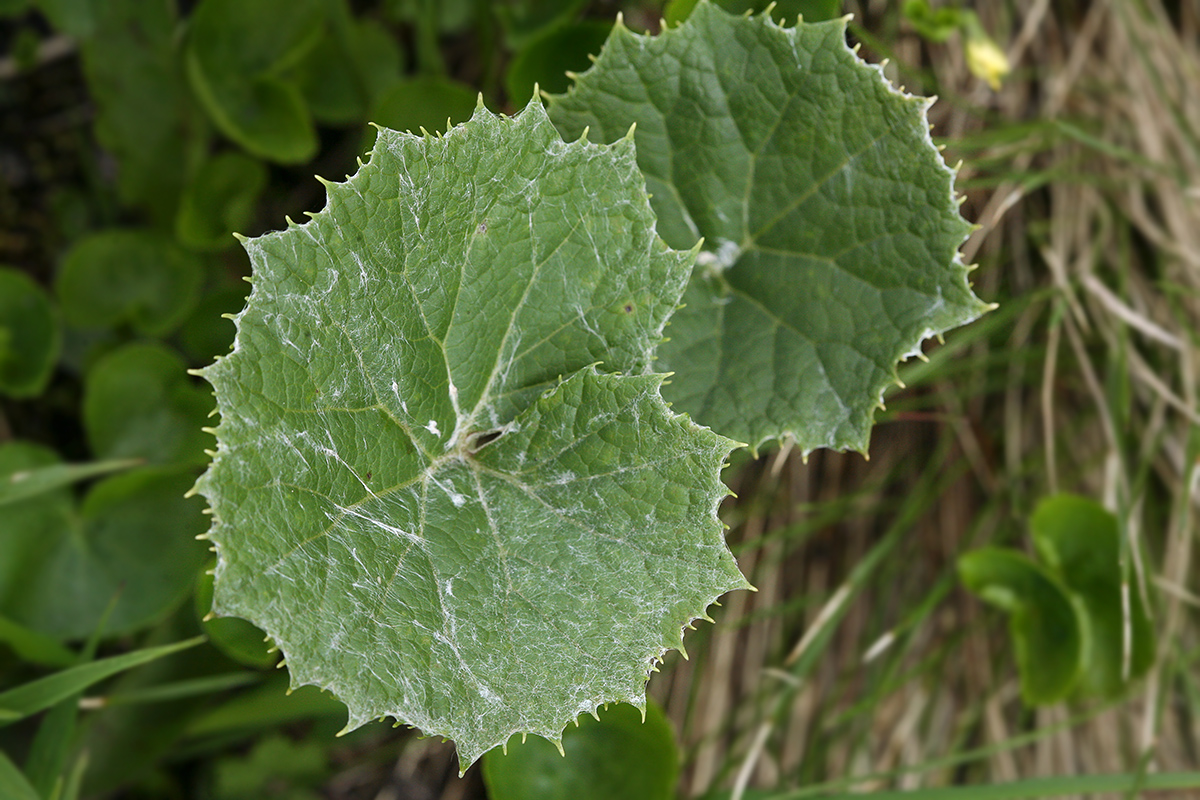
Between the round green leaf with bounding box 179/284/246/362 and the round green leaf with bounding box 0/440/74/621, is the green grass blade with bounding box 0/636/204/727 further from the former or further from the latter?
the round green leaf with bounding box 179/284/246/362

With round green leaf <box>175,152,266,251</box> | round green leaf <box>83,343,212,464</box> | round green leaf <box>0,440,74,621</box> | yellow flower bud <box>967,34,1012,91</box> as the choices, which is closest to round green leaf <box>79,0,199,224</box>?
round green leaf <box>175,152,266,251</box>

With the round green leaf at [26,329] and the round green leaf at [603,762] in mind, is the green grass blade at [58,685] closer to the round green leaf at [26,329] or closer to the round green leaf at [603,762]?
the round green leaf at [603,762]

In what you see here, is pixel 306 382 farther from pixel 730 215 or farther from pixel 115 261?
pixel 115 261

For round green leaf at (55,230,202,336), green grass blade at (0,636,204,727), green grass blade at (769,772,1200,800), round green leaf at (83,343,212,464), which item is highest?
round green leaf at (55,230,202,336)

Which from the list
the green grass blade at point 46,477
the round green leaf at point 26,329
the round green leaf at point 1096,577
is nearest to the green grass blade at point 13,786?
the green grass blade at point 46,477

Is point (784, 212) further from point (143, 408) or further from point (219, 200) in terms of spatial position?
point (143, 408)

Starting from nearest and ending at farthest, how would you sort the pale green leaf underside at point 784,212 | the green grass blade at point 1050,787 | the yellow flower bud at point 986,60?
the pale green leaf underside at point 784,212
the green grass blade at point 1050,787
the yellow flower bud at point 986,60
